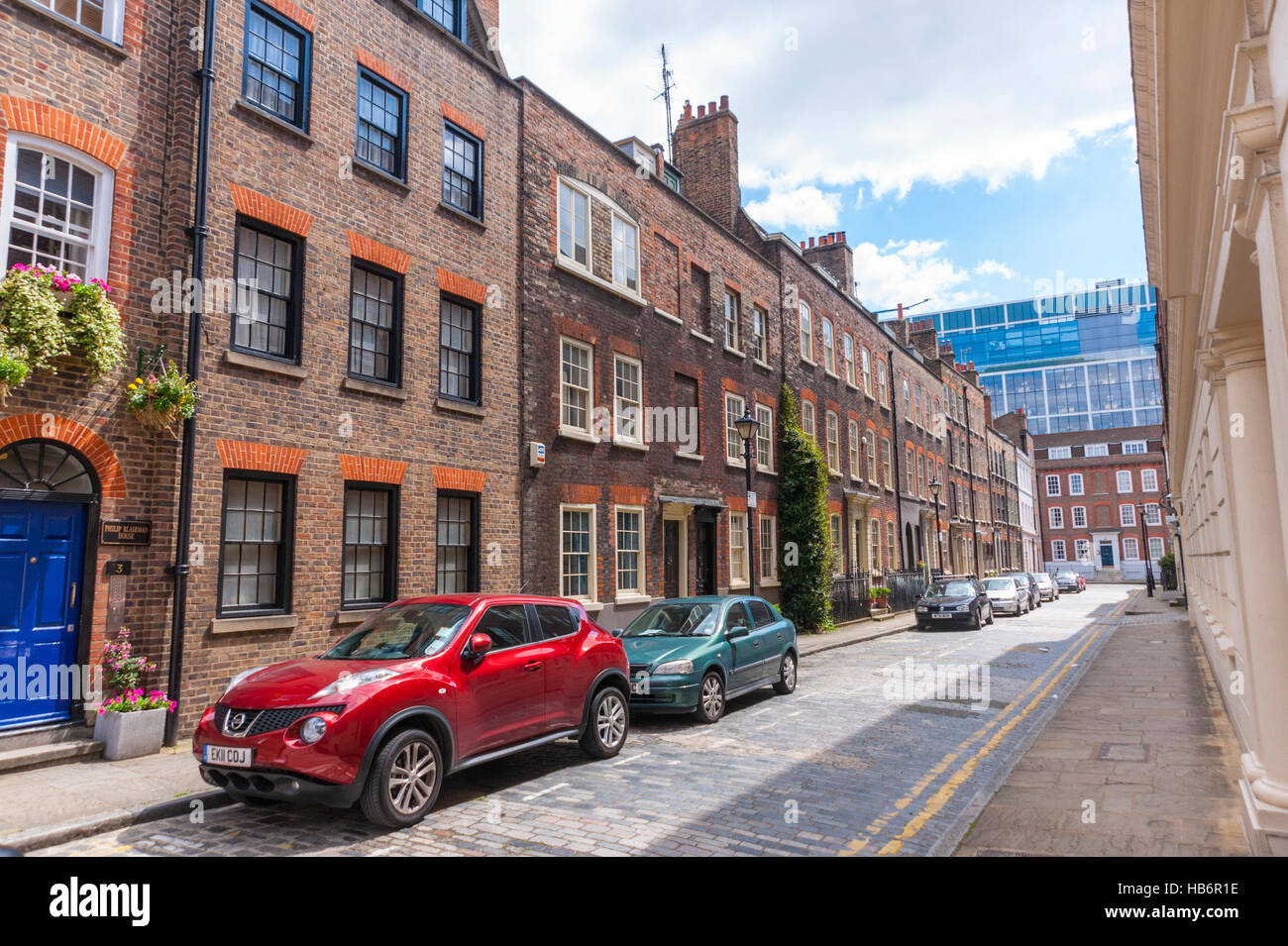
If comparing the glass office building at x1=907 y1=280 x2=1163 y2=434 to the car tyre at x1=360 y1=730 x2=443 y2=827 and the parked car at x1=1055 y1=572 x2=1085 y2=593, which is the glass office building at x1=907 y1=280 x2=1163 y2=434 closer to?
the parked car at x1=1055 y1=572 x2=1085 y2=593

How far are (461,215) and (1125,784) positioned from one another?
1221 centimetres

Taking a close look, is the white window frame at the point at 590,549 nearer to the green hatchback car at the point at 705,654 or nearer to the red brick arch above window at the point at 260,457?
the green hatchback car at the point at 705,654

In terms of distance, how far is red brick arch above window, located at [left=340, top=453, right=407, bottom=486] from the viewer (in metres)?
11.1

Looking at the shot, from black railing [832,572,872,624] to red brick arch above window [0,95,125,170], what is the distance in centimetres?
2156

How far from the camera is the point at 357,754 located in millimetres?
5867

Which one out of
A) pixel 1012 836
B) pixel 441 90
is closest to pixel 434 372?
pixel 441 90

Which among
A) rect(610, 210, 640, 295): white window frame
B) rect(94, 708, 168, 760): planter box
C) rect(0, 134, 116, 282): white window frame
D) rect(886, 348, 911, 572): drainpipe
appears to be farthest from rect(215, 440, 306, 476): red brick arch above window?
rect(886, 348, 911, 572): drainpipe

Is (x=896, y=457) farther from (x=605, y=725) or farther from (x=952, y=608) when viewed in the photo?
(x=605, y=725)

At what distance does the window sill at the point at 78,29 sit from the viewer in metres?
8.30

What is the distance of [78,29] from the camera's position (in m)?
8.73

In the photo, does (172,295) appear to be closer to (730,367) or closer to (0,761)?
(0,761)

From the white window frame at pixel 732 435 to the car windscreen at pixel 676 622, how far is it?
33.0 feet

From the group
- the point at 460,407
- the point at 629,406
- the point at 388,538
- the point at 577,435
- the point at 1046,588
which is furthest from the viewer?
the point at 1046,588

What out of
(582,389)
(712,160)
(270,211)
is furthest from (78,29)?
(712,160)
